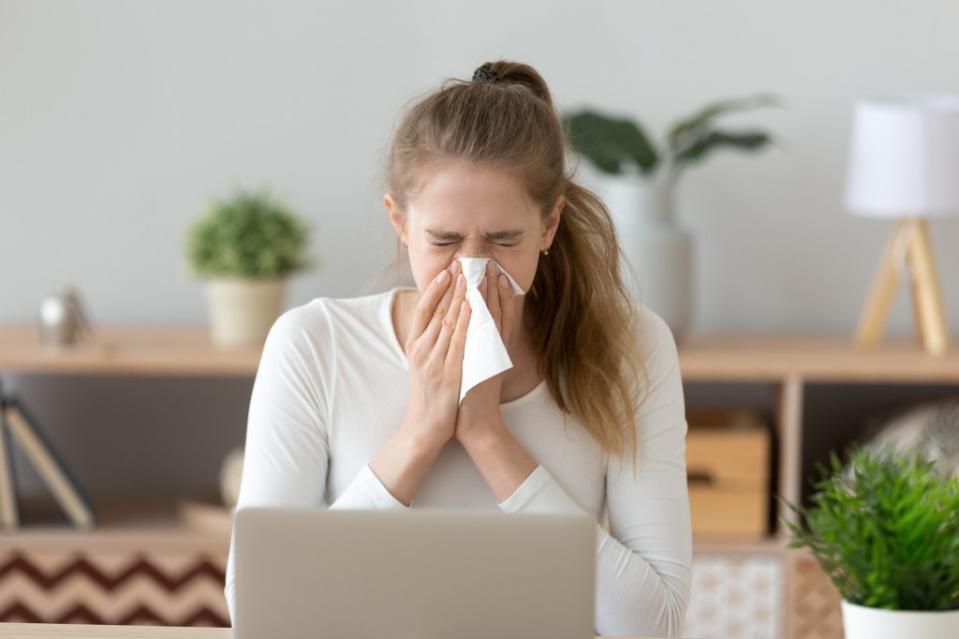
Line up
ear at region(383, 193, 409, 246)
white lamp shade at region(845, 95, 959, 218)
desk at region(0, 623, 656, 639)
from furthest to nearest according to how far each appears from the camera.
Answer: white lamp shade at region(845, 95, 959, 218)
ear at region(383, 193, 409, 246)
desk at region(0, 623, 656, 639)

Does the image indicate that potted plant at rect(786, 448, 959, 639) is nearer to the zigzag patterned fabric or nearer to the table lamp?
the table lamp

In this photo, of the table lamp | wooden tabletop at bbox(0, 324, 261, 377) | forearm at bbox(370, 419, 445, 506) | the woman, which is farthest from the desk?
the table lamp

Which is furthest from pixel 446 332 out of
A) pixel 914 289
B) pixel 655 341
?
pixel 914 289

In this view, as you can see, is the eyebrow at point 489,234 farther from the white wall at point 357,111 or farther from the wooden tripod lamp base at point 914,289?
the wooden tripod lamp base at point 914,289

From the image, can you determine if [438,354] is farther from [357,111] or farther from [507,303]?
[357,111]

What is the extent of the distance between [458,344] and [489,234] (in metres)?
0.15

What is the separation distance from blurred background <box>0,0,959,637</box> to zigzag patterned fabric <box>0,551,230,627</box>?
22 centimetres

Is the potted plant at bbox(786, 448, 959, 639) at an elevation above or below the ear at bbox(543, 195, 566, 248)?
below

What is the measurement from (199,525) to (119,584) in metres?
0.19

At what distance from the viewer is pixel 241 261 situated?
9.47ft

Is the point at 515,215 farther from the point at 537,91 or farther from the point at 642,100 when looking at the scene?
the point at 642,100

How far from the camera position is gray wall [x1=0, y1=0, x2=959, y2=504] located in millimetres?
3068

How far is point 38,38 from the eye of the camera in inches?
122

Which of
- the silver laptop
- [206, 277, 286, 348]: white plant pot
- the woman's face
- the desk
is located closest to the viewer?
the silver laptop
